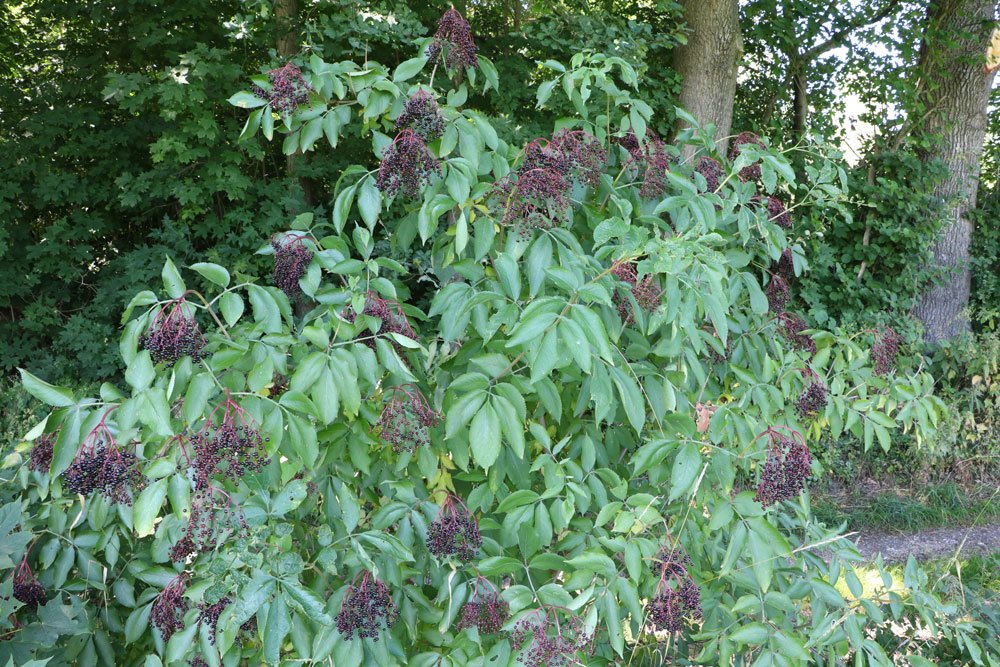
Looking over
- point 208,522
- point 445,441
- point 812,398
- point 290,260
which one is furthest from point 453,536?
point 812,398

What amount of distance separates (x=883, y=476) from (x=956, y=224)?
7.52 ft

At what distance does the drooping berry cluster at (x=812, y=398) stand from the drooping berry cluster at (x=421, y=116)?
110 cm

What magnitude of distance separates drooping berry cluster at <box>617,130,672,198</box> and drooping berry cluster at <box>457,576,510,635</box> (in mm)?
1040

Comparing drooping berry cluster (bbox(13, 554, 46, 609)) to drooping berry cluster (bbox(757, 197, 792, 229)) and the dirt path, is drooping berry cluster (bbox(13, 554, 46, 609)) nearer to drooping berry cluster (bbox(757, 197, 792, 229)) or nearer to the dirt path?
Answer: drooping berry cluster (bbox(757, 197, 792, 229))

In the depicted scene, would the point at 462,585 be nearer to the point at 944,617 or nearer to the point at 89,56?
the point at 944,617

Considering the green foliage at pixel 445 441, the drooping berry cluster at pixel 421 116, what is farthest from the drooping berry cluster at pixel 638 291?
the drooping berry cluster at pixel 421 116

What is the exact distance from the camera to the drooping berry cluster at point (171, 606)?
149cm

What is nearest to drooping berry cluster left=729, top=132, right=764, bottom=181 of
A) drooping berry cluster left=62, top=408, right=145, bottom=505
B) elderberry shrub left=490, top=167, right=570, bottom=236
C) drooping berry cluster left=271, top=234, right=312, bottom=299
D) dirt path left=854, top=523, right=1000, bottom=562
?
elderberry shrub left=490, top=167, right=570, bottom=236

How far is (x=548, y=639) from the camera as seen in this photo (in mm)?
1456

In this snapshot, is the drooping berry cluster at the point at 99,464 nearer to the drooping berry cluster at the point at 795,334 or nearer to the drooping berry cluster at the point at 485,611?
the drooping berry cluster at the point at 485,611

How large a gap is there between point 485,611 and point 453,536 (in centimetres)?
17

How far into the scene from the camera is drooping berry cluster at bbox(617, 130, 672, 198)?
195 cm

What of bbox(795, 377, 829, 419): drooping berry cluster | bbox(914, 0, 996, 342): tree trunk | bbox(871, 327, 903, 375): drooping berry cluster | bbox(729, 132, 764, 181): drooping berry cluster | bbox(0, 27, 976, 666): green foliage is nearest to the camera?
bbox(0, 27, 976, 666): green foliage

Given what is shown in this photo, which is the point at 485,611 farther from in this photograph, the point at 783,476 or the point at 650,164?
the point at 650,164
